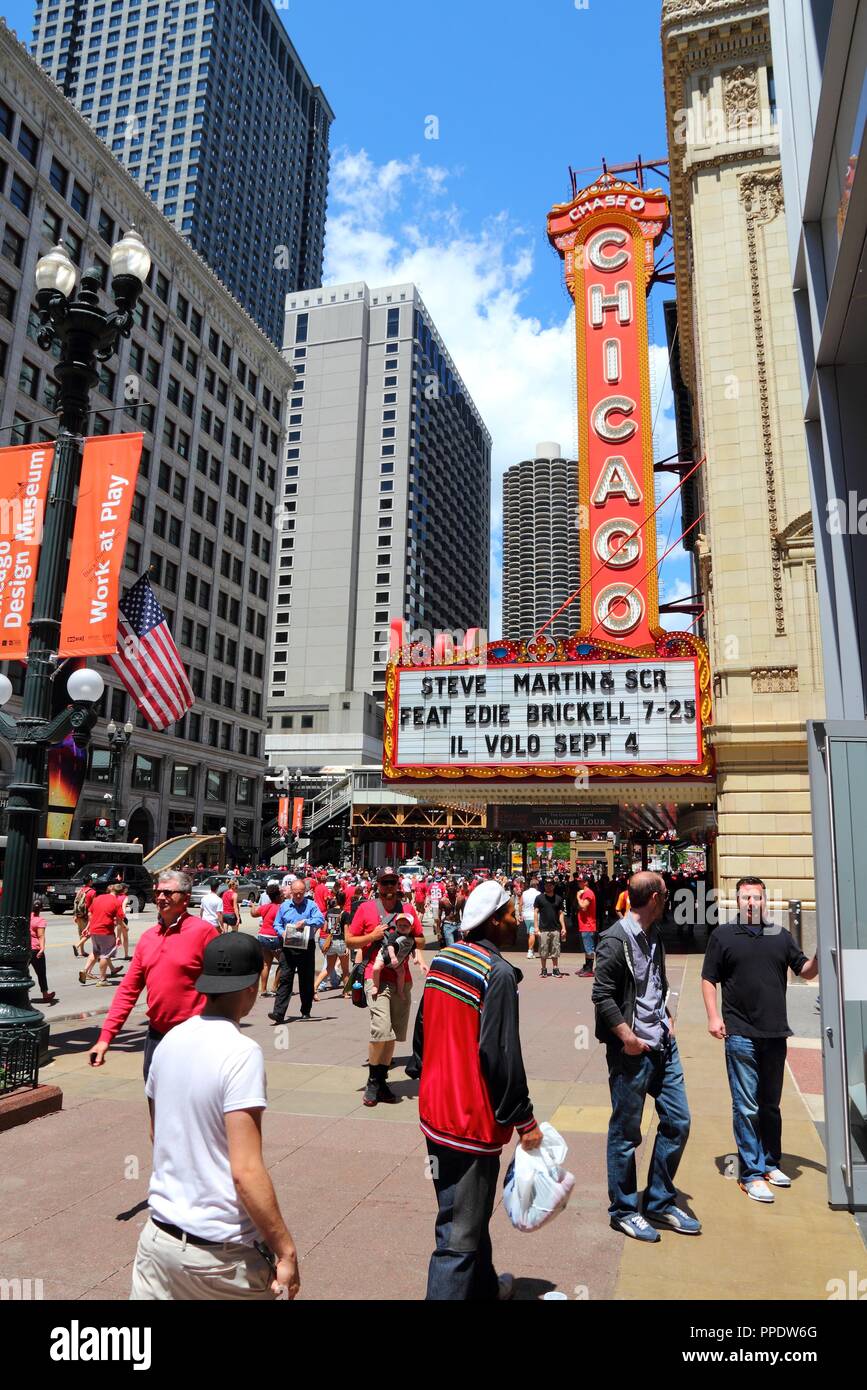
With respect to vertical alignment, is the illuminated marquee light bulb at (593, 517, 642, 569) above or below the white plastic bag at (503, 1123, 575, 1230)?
above

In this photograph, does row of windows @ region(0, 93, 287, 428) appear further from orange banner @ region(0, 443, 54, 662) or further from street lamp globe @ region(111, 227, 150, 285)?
orange banner @ region(0, 443, 54, 662)

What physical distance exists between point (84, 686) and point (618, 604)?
61.9ft

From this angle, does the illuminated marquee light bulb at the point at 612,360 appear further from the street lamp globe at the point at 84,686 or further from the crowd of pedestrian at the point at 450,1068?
the crowd of pedestrian at the point at 450,1068

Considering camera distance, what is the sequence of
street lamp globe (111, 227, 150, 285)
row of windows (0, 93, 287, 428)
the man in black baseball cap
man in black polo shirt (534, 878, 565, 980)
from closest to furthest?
the man in black baseball cap → street lamp globe (111, 227, 150, 285) → man in black polo shirt (534, 878, 565, 980) → row of windows (0, 93, 287, 428)

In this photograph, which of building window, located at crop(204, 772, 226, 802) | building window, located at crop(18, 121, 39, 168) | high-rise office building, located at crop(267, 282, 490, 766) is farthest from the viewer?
high-rise office building, located at crop(267, 282, 490, 766)

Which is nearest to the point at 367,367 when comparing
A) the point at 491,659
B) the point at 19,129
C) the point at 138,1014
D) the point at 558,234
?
the point at 19,129

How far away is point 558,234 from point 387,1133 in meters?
30.2

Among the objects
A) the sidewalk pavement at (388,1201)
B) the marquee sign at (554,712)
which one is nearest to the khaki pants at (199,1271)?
the sidewalk pavement at (388,1201)

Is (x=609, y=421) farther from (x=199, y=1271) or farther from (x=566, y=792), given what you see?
(x=199, y=1271)

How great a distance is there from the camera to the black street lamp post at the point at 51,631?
8.91 metres

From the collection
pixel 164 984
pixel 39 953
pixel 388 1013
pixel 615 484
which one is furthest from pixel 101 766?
pixel 164 984

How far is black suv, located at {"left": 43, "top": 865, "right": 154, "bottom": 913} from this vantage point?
3369 centimetres

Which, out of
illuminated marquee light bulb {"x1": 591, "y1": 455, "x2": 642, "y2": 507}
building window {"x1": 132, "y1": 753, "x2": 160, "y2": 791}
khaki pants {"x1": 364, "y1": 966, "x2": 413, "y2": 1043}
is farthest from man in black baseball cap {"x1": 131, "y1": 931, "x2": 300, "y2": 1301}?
building window {"x1": 132, "y1": 753, "x2": 160, "y2": 791}
